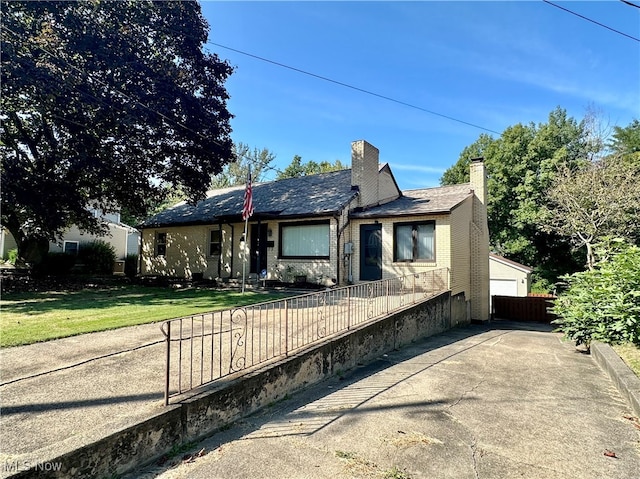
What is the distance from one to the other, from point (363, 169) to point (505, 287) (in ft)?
50.3

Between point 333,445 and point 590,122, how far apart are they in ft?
110

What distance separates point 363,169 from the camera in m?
15.1

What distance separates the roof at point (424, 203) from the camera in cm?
1323

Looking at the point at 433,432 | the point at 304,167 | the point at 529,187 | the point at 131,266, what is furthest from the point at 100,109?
the point at 304,167

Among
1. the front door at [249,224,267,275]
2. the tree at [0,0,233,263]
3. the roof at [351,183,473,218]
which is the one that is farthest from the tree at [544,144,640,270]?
the tree at [0,0,233,263]

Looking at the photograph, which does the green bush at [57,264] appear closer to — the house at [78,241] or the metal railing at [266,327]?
the house at [78,241]

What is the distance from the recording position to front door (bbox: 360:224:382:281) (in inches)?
553

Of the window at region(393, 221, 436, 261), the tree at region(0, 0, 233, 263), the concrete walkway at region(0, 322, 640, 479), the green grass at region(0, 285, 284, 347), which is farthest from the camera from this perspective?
the window at region(393, 221, 436, 261)

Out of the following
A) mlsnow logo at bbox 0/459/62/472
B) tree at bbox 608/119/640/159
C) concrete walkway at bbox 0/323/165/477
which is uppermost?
tree at bbox 608/119/640/159

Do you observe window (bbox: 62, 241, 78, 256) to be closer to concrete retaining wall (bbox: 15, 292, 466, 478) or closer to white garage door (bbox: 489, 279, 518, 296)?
concrete retaining wall (bbox: 15, 292, 466, 478)

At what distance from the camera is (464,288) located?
1464 centimetres

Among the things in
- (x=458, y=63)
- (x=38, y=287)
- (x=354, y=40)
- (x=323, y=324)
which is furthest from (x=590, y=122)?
(x=38, y=287)

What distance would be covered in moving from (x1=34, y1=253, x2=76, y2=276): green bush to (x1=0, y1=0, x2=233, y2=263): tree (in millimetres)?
1044

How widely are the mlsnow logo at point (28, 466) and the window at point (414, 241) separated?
12.1 metres
